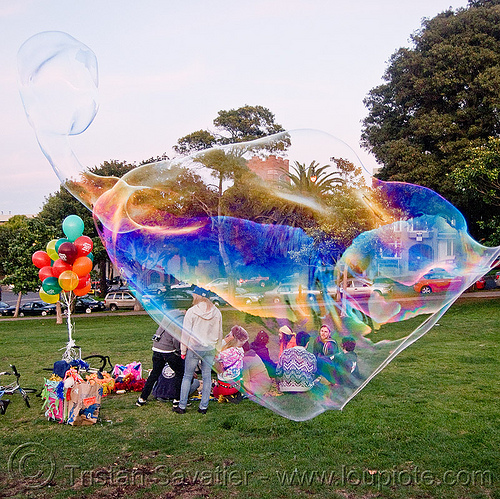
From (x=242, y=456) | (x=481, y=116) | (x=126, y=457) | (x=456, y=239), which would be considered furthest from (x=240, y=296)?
(x=481, y=116)

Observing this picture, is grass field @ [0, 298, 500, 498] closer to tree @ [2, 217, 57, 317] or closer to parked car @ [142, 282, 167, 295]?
parked car @ [142, 282, 167, 295]

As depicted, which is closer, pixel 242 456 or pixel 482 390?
pixel 242 456

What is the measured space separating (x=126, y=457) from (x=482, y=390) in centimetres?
552

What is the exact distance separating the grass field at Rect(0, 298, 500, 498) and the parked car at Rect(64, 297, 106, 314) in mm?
21732

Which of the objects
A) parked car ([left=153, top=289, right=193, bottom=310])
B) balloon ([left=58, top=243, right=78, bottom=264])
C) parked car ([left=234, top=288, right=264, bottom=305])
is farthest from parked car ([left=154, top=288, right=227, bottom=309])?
balloon ([left=58, top=243, right=78, bottom=264])

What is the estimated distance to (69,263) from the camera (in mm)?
8445

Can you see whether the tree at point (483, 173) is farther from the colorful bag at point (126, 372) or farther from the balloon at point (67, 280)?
the balloon at point (67, 280)

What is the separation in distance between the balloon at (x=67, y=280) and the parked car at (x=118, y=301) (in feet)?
69.2

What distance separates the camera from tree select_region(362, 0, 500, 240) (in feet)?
71.8

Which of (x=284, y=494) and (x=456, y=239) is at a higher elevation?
(x=456, y=239)

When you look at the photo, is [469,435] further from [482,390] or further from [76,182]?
[76,182]

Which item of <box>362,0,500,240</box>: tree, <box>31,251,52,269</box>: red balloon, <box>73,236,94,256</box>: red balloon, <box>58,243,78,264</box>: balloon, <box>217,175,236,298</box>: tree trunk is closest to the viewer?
<box>217,175,236,298</box>: tree trunk

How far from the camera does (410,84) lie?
24.4 metres

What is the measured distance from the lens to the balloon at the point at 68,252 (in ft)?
26.9
